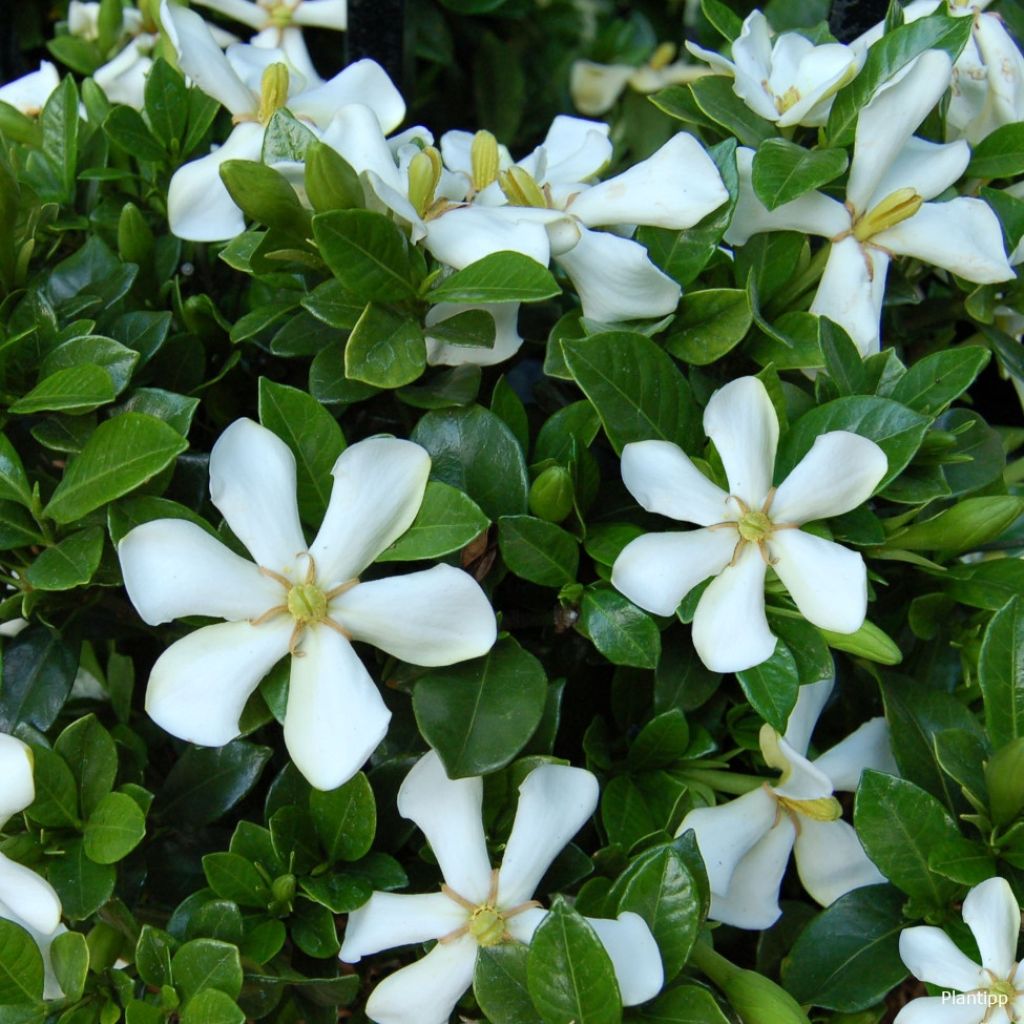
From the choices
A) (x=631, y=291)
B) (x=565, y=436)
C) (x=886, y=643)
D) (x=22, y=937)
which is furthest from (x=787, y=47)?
(x=22, y=937)

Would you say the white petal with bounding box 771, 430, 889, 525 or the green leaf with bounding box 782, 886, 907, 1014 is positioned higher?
the white petal with bounding box 771, 430, 889, 525

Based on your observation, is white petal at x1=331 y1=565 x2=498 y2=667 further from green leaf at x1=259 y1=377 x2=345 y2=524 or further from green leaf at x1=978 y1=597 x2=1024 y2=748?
green leaf at x1=978 y1=597 x2=1024 y2=748

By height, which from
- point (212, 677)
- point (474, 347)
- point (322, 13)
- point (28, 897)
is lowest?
point (28, 897)

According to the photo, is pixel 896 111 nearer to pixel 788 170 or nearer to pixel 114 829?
pixel 788 170

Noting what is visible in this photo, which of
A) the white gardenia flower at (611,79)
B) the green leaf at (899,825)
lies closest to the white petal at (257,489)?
the green leaf at (899,825)

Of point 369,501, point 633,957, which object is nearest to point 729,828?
point 633,957

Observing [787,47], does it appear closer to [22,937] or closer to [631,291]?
[631,291]

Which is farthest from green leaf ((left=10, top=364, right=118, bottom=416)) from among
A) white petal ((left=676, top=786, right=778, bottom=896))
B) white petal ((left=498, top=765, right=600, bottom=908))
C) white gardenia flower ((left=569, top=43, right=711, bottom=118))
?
white gardenia flower ((left=569, top=43, right=711, bottom=118))
